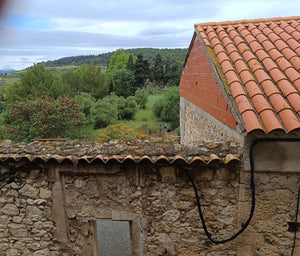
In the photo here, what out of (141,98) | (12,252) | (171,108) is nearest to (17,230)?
(12,252)

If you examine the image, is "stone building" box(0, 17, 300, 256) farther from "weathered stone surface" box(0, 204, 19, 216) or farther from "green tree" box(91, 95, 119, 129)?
"green tree" box(91, 95, 119, 129)

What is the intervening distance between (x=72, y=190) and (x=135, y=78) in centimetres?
4451

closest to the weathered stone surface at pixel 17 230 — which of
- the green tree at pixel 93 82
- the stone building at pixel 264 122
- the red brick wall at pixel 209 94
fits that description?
the stone building at pixel 264 122

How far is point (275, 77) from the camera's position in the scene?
2.91 m

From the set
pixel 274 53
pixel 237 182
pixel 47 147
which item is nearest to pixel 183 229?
pixel 237 182

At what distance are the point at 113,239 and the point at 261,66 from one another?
6.16m

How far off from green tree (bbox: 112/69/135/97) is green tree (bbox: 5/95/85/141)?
75.2 ft

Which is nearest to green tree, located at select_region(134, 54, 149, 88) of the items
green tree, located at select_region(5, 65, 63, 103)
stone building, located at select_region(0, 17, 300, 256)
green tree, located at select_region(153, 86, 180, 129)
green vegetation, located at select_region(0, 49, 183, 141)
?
green vegetation, located at select_region(0, 49, 183, 141)

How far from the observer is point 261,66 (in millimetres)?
3133

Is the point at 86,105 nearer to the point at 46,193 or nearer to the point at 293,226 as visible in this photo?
the point at 46,193

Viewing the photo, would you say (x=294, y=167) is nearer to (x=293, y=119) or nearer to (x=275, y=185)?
(x=275, y=185)

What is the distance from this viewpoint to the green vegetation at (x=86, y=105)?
58.3ft

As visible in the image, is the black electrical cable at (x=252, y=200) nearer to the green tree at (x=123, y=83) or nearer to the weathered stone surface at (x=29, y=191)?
the weathered stone surface at (x=29, y=191)

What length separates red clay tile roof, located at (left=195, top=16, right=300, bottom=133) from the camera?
7.84 feet
